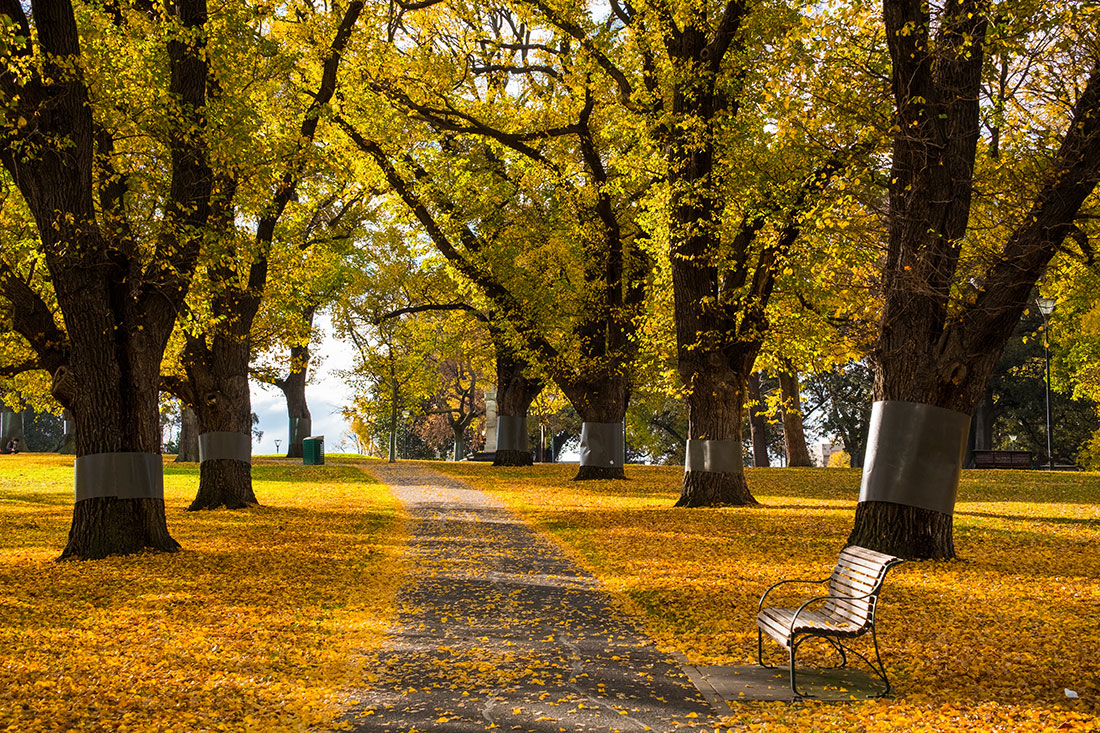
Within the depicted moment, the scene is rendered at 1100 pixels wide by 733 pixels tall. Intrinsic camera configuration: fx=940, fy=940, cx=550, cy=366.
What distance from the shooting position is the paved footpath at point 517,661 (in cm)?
581

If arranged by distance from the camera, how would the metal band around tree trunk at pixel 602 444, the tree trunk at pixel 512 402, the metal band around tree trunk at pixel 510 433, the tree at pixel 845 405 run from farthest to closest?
the tree at pixel 845 405 → the metal band around tree trunk at pixel 510 433 → the tree trunk at pixel 512 402 → the metal band around tree trunk at pixel 602 444

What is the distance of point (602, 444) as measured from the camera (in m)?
26.6

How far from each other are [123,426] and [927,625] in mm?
10456

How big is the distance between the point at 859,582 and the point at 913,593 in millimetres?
3284

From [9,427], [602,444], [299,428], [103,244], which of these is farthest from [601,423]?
[9,427]

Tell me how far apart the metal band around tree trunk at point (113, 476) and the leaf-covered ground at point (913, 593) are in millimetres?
6118

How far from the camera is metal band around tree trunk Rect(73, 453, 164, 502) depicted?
12.8 meters

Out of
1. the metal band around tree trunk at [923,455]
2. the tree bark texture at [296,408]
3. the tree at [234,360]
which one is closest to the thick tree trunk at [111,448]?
the tree at [234,360]

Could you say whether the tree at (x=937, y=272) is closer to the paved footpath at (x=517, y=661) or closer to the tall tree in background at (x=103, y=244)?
the paved footpath at (x=517, y=661)

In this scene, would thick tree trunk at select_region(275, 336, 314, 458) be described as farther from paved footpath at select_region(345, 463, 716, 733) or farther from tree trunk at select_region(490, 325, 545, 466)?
paved footpath at select_region(345, 463, 716, 733)

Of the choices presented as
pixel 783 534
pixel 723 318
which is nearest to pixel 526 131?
pixel 723 318

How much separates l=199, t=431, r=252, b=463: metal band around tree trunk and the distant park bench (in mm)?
27856

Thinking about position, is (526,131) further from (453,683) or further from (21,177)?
(453,683)

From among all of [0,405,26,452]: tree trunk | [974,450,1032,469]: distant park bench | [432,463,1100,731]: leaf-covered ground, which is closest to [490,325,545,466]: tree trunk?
[432,463,1100,731]: leaf-covered ground
